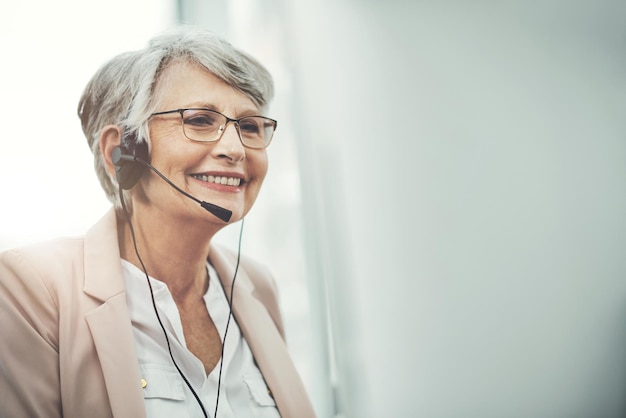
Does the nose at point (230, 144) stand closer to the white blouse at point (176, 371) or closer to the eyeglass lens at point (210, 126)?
the eyeglass lens at point (210, 126)

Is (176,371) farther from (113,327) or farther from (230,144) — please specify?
(230,144)

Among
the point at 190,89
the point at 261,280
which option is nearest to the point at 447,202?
the point at 261,280

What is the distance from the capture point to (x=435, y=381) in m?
1.31

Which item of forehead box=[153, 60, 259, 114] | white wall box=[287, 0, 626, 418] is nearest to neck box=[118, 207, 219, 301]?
forehead box=[153, 60, 259, 114]

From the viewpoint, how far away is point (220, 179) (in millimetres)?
1041

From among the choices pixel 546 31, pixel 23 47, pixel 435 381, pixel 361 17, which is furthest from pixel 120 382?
pixel 546 31

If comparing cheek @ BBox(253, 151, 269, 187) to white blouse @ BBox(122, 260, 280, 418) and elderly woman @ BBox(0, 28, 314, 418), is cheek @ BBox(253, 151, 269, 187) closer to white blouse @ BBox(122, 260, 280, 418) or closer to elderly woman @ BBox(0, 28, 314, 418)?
elderly woman @ BBox(0, 28, 314, 418)

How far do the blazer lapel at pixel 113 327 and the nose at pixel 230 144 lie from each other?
0.28 m

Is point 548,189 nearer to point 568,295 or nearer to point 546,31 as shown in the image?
point 568,295

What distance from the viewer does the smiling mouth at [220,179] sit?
1.02 m

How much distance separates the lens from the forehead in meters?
1.01

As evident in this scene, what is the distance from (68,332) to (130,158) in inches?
13.4

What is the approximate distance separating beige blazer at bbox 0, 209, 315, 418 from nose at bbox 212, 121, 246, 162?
261 millimetres

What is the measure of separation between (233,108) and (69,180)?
358 millimetres
